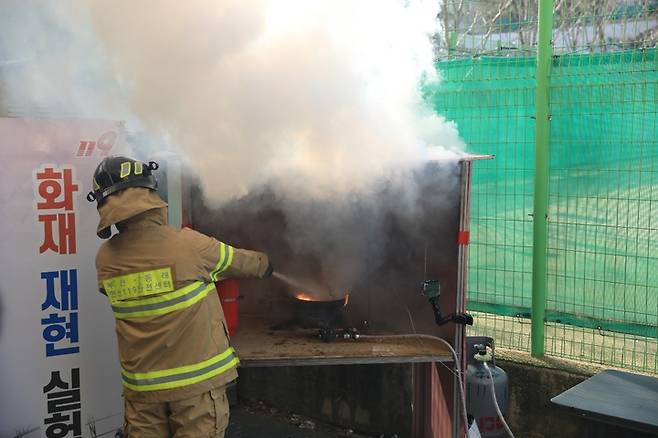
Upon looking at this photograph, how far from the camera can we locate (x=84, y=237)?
3.64 meters

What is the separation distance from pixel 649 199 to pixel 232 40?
320cm

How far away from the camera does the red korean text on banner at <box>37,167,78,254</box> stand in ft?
11.6

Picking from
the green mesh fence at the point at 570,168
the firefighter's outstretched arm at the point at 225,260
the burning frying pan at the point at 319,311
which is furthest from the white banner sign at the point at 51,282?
the green mesh fence at the point at 570,168

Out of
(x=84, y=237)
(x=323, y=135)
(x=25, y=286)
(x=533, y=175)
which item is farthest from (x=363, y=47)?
(x=25, y=286)

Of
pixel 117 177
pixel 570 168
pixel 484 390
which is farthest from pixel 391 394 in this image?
pixel 117 177

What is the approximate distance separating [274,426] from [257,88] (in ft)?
9.36

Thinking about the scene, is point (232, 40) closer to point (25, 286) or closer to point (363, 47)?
point (363, 47)

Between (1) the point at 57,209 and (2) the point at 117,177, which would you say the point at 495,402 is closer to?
(2) the point at 117,177

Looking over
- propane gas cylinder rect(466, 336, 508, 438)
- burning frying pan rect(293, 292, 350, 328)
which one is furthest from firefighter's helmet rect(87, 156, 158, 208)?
propane gas cylinder rect(466, 336, 508, 438)

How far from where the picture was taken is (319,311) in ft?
13.2

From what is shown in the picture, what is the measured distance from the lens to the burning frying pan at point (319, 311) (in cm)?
401

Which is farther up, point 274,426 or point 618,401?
point 618,401

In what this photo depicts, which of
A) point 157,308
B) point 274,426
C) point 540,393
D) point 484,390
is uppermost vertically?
point 157,308

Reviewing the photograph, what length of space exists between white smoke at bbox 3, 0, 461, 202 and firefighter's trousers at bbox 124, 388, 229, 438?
4.74 feet
